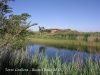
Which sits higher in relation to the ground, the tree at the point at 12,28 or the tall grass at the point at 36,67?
the tree at the point at 12,28

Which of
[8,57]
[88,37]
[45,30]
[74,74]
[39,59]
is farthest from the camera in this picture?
[45,30]

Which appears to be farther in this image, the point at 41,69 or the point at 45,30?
the point at 45,30

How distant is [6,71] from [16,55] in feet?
1.82

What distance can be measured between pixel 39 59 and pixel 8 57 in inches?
40.8

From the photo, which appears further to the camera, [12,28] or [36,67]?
[12,28]

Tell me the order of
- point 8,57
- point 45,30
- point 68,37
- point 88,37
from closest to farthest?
point 8,57 → point 88,37 → point 68,37 → point 45,30

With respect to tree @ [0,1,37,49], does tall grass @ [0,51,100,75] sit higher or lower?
lower

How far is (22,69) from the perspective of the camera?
142 inches

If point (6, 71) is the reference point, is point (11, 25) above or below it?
above

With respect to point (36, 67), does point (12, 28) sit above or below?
above

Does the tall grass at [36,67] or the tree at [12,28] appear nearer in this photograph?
the tall grass at [36,67]

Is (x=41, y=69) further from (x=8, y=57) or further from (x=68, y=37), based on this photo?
(x=68, y=37)

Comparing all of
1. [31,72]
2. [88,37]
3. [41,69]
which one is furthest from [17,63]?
[88,37]

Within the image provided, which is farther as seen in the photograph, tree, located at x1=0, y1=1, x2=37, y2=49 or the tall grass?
tree, located at x1=0, y1=1, x2=37, y2=49
